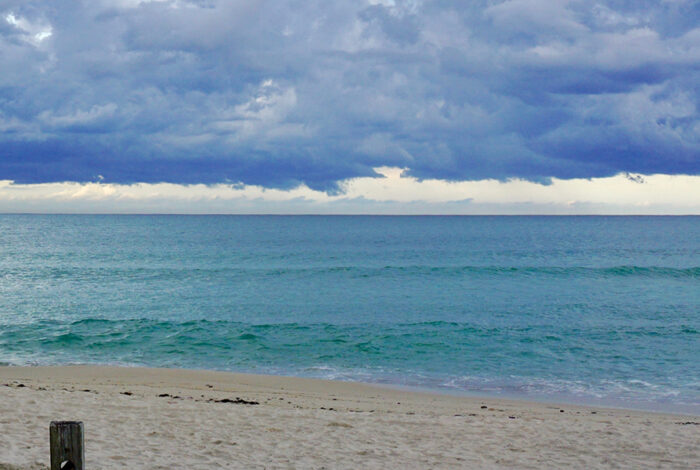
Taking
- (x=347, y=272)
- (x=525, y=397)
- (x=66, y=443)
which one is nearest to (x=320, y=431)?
(x=66, y=443)

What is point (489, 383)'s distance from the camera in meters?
18.0

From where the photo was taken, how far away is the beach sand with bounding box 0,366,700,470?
29.8ft

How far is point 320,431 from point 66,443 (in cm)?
643

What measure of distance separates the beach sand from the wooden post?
147 inches

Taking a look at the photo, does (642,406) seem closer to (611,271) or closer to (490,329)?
(490,329)

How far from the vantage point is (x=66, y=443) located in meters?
4.93

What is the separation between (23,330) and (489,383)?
1977cm

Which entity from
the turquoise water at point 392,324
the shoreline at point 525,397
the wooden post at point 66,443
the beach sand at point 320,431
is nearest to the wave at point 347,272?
the turquoise water at point 392,324

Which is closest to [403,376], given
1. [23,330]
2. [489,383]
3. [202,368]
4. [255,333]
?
[489,383]

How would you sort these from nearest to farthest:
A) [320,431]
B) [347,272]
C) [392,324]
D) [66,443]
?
[66,443] < [320,431] < [392,324] < [347,272]

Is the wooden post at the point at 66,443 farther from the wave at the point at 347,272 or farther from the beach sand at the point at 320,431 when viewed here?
the wave at the point at 347,272

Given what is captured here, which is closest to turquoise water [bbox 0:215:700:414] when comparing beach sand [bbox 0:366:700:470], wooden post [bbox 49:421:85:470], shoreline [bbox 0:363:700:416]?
shoreline [bbox 0:363:700:416]

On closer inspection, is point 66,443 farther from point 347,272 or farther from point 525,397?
point 347,272

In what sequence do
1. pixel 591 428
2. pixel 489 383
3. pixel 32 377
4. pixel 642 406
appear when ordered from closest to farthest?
1. pixel 591 428
2. pixel 642 406
3. pixel 32 377
4. pixel 489 383
